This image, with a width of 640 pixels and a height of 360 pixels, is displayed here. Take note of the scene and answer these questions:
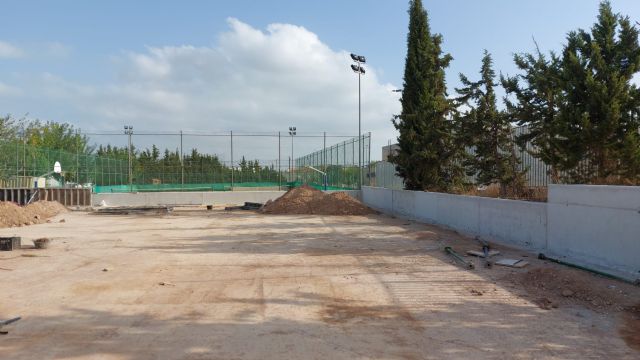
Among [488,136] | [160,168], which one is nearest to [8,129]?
[160,168]

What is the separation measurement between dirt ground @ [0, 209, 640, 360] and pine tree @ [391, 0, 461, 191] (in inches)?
495

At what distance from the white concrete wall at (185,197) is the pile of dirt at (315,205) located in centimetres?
711

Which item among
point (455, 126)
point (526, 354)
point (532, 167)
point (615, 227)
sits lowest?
point (526, 354)

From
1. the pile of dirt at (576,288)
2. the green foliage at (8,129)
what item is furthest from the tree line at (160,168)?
the pile of dirt at (576,288)

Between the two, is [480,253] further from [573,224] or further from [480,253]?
[573,224]

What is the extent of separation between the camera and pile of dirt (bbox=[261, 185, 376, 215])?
97.4 ft

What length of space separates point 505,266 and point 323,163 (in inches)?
1421

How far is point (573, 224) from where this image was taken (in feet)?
38.1

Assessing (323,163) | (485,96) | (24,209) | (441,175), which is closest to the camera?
(485,96)

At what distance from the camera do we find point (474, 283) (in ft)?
31.7

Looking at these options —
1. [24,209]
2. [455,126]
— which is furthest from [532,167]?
[24,209]

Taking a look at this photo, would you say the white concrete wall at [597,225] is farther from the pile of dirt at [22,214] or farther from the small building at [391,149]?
the pile of dirt at [22,214]

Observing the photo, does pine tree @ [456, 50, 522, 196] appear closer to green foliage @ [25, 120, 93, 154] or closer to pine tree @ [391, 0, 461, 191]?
pine tree @ [391, 0, 461, 191]

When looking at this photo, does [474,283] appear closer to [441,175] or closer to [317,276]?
[317,276]
